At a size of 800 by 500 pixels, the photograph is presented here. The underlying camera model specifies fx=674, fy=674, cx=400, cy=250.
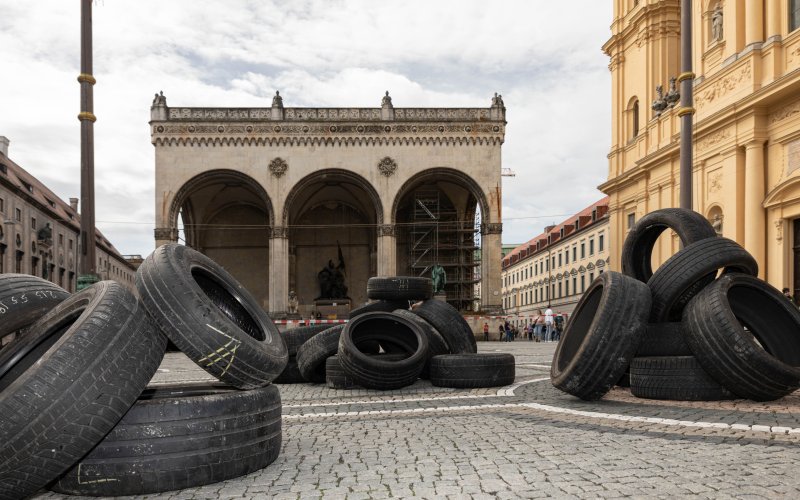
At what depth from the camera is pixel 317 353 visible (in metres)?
11.9

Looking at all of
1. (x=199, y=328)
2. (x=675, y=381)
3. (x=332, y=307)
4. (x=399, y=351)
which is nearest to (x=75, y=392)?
(x=199, y=328)

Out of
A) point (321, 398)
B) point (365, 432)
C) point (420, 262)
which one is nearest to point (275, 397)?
point (365, 432)

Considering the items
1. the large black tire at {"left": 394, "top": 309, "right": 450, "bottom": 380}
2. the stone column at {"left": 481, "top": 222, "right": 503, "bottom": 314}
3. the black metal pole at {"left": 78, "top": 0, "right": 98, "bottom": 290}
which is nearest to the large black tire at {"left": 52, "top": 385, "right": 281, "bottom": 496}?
the black metal pole at {"left": 78, "top": 0, "right": 98, "bottom": 290}

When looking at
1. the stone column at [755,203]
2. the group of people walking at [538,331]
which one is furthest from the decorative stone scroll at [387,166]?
the stone column at [755,203]

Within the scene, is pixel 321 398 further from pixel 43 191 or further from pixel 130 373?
pixel 43 191

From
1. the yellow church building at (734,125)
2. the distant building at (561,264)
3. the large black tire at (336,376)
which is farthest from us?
the distant building at (561,264)

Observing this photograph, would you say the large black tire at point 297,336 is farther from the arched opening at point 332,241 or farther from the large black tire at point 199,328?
the arched opening at point 332,241

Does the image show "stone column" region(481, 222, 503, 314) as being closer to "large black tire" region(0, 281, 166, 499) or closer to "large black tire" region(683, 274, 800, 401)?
"large black tire" region(683, 274, 800, 401)

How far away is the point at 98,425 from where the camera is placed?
420 cm

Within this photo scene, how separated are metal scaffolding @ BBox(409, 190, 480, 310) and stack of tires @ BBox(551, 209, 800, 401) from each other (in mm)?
37485

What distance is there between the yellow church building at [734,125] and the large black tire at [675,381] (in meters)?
10.9

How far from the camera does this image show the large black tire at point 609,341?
8.00 m

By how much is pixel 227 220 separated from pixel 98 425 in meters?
48.1

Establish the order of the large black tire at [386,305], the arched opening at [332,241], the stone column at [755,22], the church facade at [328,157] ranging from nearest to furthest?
the large black tire at [386,305] < the stone column at [755,22] < the church facade at [328,157] < the arched opening at [332,241]
